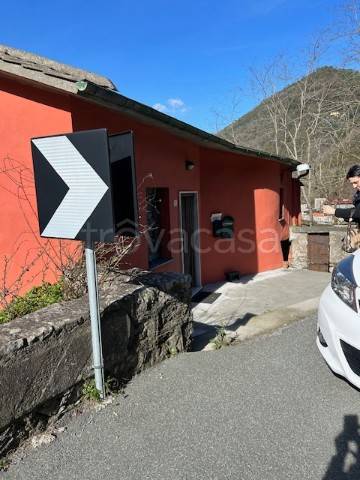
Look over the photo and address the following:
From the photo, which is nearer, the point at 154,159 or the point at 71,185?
the point at 71,185

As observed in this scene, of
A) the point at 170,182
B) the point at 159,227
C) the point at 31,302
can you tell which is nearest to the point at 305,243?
the point at 159,227

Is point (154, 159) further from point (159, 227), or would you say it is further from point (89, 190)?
point (89, 190)

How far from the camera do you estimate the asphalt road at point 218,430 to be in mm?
2301

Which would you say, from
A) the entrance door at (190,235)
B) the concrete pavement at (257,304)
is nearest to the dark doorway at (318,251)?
the concrete pavement at (257,304)

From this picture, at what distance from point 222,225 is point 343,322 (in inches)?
274

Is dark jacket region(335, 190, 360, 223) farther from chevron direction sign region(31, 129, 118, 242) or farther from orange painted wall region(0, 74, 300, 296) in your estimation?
chevron direction sign region(31, 129, 118, 242)

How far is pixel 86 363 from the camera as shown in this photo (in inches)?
115

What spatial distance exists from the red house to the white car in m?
2.85

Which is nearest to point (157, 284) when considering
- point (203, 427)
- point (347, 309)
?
point (203, 427)

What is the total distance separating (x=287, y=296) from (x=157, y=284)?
512 cm

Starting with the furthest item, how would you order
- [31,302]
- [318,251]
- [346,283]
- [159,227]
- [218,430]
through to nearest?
[318,251] → [159,227] → [31,302] → [346,283] → [218,430]

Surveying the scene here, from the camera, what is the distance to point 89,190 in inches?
106

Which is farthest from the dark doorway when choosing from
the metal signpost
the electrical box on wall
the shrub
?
the metal signpost

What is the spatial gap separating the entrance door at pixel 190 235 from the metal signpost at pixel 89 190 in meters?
5.36
